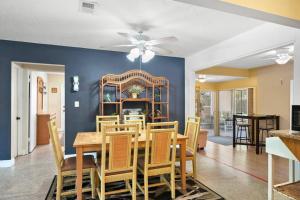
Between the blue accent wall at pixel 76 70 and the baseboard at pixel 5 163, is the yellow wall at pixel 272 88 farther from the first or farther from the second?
the baseboard at pixel 5 163

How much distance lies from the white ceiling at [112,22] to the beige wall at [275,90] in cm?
288

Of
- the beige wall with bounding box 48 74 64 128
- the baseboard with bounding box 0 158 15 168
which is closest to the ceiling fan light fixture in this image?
the baseboard with bounding box 0 158 15 168

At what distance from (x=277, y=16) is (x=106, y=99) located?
359cm

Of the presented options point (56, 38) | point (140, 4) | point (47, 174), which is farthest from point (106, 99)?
point (140, 4)

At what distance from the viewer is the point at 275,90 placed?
225 inches

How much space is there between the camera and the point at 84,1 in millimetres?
2420

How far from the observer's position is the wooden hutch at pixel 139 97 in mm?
4500

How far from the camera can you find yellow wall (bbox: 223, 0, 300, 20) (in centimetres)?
174

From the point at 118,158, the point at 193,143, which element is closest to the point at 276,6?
the point at 193,143

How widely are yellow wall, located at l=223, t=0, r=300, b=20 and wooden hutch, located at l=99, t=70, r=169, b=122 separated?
3035mm

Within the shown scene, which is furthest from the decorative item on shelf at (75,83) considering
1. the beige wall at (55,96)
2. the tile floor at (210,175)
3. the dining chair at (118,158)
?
the beige wall at (55,96)

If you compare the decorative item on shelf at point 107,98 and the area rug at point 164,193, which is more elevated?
the decorative item on shelf at point 107,98

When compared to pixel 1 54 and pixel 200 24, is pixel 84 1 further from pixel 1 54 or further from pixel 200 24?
pixel 1 54

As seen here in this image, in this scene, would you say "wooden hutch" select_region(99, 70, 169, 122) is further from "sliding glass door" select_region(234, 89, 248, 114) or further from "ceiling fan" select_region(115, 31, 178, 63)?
"sliding glass door" select_region(234, 89, 248, 114)
